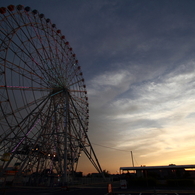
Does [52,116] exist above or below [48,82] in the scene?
below

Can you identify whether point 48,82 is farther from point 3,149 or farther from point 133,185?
point 133,185

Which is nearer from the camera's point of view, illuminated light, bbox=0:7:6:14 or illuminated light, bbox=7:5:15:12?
illuminated light, bbox=0:7:6:14

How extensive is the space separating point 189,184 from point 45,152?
22.0 metres

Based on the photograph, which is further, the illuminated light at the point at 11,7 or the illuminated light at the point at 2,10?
the illuminated light at the point at 11,7

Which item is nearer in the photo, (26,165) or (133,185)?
(26,165)

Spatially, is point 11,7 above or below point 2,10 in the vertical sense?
above

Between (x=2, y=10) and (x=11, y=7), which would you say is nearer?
(x=2, y=10)

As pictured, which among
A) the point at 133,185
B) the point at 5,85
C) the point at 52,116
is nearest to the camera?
the point at 5,85

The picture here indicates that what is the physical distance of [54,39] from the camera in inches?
1061

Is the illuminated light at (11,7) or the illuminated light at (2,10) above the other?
the illuminated light at (11,7)

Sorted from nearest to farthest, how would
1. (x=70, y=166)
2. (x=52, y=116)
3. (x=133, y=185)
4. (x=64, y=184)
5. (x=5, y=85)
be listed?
(x=5, y=85), (x=64, y=184), (x=133, y=185), (x=52, y=116), (x=70, y=166)

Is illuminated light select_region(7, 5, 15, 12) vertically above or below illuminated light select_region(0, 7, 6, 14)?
above

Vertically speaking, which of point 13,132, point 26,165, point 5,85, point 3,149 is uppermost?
point 5,85

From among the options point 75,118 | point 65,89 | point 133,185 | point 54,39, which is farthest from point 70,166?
point 54,39
